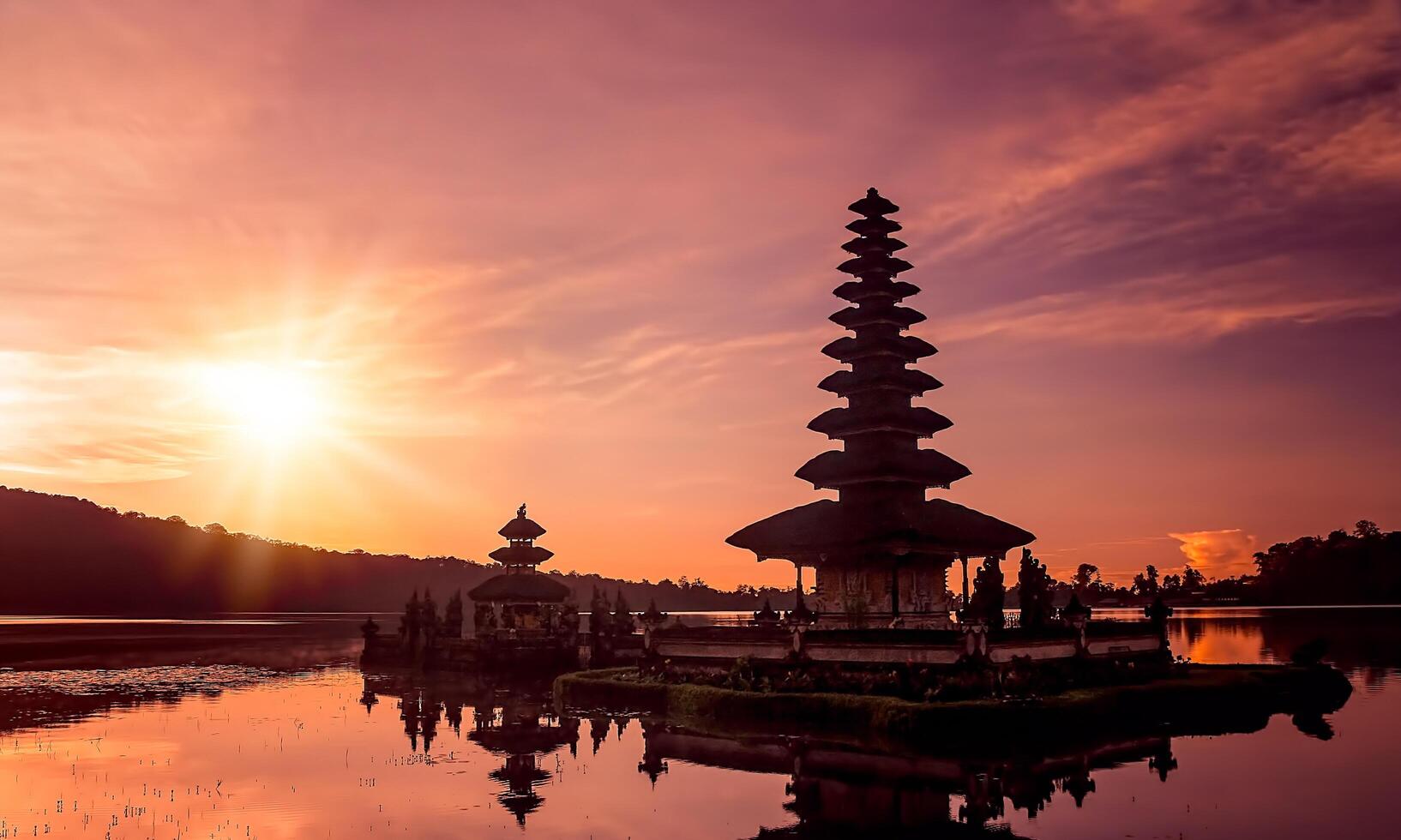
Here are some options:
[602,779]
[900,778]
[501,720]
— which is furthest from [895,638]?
[501,720]

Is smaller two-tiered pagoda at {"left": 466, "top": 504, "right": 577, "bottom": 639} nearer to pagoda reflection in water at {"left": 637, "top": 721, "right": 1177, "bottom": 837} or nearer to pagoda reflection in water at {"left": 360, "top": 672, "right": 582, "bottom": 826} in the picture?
pagoda reflection in water at {"left": 360, "top": 672, "right": 582, "bottom": 826}

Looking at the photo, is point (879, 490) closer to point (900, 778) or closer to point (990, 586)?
point (990, 586)

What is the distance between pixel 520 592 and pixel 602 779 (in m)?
42.9

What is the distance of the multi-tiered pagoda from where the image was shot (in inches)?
1713

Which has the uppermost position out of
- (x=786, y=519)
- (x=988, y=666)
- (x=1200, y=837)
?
(x=786, y=519)

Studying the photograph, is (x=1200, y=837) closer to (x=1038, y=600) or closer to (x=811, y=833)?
(x=811, y=833)

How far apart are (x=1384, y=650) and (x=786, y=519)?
53.0 m

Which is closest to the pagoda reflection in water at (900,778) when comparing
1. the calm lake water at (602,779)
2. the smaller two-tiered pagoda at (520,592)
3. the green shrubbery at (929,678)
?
the calm lake water at (602,779)

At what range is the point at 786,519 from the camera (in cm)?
4703

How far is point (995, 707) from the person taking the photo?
3023cm

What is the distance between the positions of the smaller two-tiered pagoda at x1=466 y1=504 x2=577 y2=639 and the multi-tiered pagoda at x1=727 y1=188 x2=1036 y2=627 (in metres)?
24.5

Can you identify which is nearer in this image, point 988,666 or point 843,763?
point 843,763

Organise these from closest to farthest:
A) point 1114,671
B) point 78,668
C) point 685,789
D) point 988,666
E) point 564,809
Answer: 1. point 564,809
2. point 685,789
3. point 988,666
4. point 1114,671
5. point 78,668

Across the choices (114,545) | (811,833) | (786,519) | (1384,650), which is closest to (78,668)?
(786,519)
